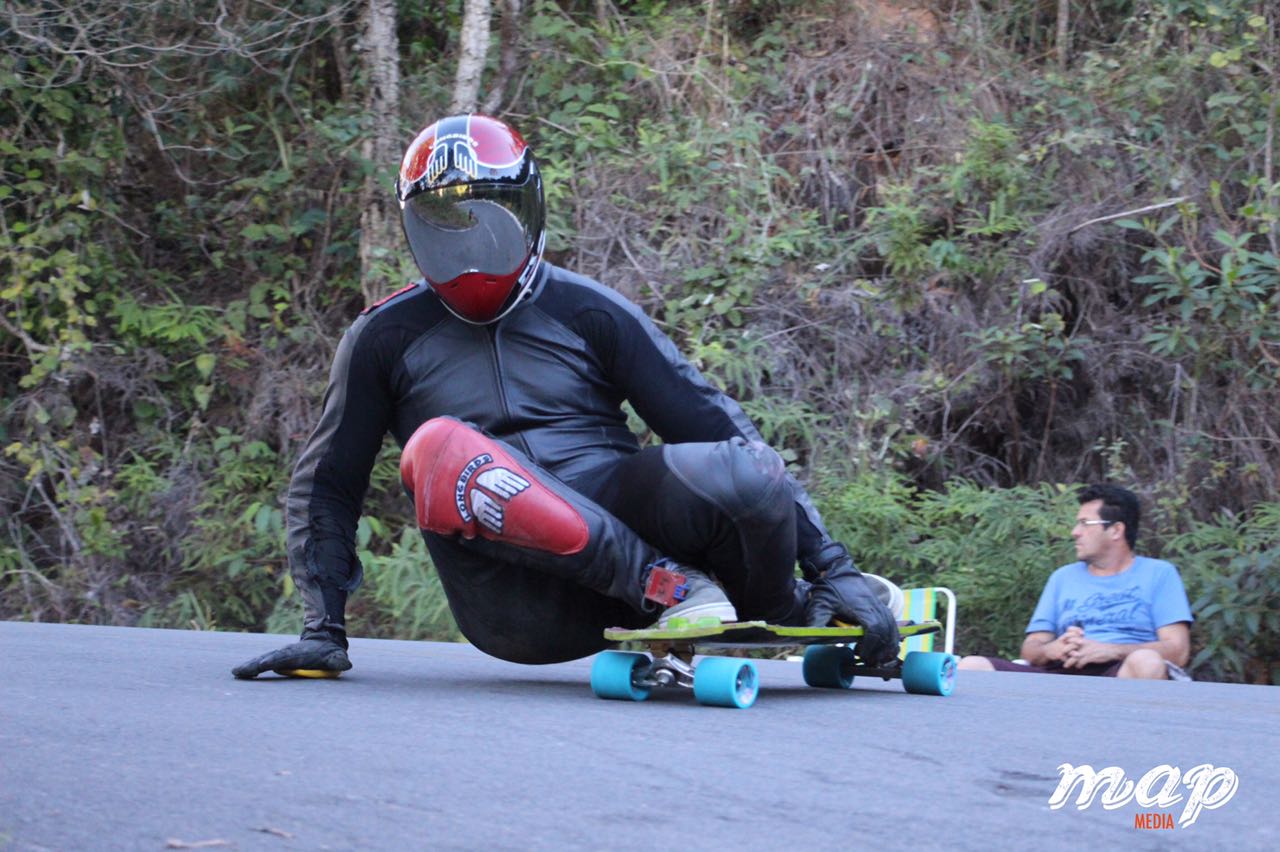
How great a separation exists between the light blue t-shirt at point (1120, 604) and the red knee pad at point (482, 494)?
12.4ft

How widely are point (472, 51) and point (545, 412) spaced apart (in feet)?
24.2

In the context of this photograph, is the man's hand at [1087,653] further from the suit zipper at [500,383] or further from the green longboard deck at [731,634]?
the suit zipper at [500,383]

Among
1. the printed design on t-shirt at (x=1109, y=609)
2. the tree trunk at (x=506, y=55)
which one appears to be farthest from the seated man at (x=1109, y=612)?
the tree trunk at (x=506, y=55)

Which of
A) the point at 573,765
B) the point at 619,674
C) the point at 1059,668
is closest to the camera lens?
the point at 573,765

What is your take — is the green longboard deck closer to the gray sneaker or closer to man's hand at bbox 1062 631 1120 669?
the gray sneaker

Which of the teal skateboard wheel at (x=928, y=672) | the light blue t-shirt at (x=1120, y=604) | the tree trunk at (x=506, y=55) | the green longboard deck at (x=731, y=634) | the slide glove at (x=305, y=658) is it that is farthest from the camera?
the tree trunk at (x=506, y=55)

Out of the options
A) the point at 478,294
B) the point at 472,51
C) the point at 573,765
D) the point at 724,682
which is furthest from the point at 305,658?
the point at 472,51

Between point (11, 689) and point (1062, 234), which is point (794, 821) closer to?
point (11, 689)

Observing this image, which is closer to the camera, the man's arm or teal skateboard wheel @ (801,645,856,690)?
teal skateboard wheel @ (801,645,856,690)

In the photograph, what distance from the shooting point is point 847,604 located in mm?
4125

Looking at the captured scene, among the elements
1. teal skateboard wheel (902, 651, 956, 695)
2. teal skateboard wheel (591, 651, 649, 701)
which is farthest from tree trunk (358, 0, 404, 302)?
teal skateboard wheel (591, 651, 649, 701)

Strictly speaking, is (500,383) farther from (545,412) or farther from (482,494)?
(482,494)

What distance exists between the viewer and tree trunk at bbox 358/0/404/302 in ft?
35.7

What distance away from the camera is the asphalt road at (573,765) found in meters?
2.25
